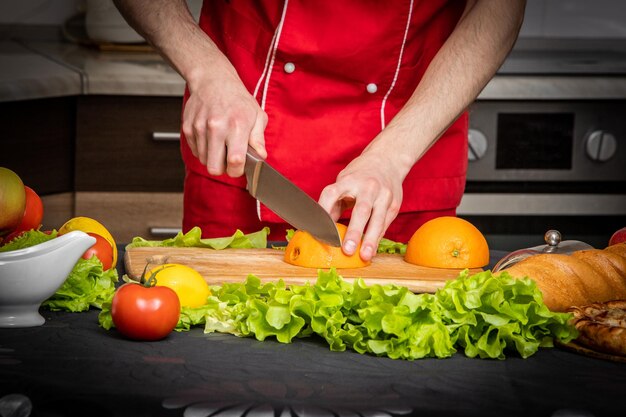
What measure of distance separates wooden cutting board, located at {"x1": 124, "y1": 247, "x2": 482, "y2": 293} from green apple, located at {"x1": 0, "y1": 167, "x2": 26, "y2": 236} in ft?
0.65

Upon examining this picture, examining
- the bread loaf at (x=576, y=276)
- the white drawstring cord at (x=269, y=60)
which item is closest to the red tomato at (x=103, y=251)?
the white drawstring cord at (x=269, y=60)

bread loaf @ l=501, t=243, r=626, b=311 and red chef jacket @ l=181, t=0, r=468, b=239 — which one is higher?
red chef jacket @ l=181, t=0, r=468, b=239

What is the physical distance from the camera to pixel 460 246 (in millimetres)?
1474

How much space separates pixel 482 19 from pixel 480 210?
3.63 ft

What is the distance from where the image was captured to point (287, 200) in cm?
139

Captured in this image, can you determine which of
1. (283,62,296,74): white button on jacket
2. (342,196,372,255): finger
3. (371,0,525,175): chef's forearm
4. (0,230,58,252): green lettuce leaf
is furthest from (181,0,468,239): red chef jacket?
(0,230,58,252): green lettuce leaf

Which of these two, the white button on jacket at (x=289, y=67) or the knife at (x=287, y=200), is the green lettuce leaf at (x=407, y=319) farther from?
the white button on jacket at (x=289, y=67)

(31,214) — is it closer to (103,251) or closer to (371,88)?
(103,251)

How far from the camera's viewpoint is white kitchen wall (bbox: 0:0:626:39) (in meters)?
3.40

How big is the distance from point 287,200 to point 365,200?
0.12m

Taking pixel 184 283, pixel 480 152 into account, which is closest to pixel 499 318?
pixel 184 283

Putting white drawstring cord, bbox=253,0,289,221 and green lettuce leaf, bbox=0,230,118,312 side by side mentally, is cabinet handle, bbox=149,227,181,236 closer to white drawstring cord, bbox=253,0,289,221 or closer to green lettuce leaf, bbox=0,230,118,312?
white drawstring cord, bbox=253,0,289,221

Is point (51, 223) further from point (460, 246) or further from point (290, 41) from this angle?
point (460, 246)

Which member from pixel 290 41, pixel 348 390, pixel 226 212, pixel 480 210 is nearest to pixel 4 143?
pixel 226 212
